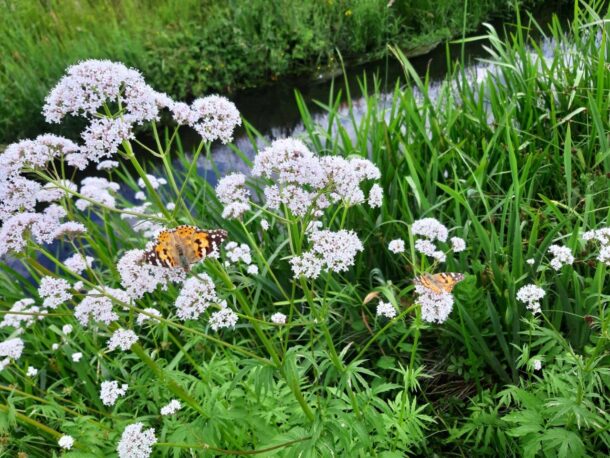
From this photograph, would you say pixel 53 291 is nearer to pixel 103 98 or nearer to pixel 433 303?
pixel 103 98

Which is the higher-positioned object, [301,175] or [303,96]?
[301,175]

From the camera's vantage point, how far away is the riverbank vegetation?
237cm

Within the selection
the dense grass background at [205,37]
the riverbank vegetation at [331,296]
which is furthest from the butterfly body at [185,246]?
the dense grass background at [205,37]

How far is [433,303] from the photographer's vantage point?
248 centimetres

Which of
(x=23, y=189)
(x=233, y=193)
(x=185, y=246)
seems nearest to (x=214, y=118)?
(x=233, y=193)

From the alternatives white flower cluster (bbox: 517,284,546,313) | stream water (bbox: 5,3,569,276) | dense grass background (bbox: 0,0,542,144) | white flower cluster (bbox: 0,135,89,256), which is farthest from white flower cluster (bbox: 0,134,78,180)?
dense grass background (bbox: 0,0,542,144)

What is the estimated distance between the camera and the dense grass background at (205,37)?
9617 mm

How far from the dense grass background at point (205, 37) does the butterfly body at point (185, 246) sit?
807 cm

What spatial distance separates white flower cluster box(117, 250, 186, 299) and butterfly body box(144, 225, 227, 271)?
5.3 inches

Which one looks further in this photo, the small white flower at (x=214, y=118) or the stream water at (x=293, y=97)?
the stream water at (x=293, y=97)

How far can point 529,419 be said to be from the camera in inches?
105

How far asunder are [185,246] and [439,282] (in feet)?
4.03

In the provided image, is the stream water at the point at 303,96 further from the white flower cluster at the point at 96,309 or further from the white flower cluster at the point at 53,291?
the white flower cluster at the point at 96,309

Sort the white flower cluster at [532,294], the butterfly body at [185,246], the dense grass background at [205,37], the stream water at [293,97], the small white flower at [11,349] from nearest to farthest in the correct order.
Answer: the butterfly body at [185,246] → the white flower cluster at [532,294] → the small white flower at [11,349] → the stream water at [293,97] → the dense grass background at [205,37]
